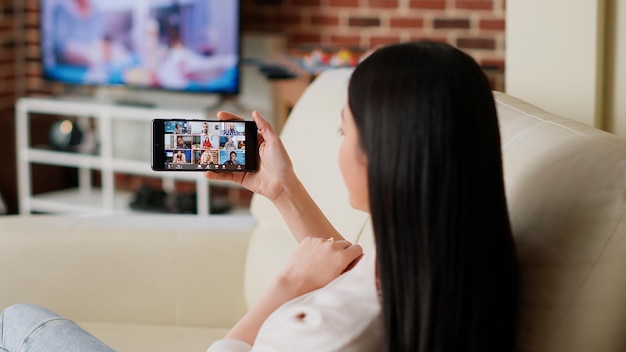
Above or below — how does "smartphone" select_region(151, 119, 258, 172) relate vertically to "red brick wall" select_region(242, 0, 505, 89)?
below

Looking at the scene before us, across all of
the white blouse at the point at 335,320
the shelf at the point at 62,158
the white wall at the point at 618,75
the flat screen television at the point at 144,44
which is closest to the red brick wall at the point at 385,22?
the flat screen television at the point at 144,44

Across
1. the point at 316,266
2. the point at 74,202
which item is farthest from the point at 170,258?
the point at 74,202

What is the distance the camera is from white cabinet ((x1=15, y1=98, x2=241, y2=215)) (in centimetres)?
408

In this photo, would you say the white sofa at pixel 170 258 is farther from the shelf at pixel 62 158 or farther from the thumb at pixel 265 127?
the shelf at pixel 62 158

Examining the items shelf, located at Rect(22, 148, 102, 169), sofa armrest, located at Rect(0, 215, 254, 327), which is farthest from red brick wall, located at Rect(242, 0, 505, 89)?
sofa armrest, located at Rect(0, 215, 254, 327)

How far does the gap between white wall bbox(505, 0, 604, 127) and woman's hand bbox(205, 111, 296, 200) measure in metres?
0.47

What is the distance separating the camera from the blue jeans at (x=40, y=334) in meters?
1.48

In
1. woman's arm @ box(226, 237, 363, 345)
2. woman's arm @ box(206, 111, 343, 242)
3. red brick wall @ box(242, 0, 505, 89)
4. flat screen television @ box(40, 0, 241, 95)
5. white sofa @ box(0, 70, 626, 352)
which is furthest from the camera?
flat screen television @ box(40, 0, 241, 95)

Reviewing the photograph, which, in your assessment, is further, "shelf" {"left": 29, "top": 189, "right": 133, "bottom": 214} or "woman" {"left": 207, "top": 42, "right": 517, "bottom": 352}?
"shelf" {"left": 29, "top": 189, "right": 133, "bottom": 214}

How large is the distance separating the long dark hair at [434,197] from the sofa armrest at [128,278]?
102 centimetres

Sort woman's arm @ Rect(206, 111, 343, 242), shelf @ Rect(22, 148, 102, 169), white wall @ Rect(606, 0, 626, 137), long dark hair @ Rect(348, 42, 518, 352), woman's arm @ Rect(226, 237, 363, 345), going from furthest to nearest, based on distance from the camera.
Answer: shelf @ Rect(22, 148, 102, 169)
white wall @ Rect(606, 0, 626, 137)
woman's arm @ Rect(206, 111, 343, 242)
woman's arm @ Rect(226, 237, 363, 345)
long dark hair @ Rect(348, 42, 518, 352)

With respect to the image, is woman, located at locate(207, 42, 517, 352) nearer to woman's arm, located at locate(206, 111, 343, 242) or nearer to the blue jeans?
woman's arm, located at locate(206, 111, 343, 242)

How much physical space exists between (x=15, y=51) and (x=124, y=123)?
72cm

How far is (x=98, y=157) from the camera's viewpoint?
423 cm
